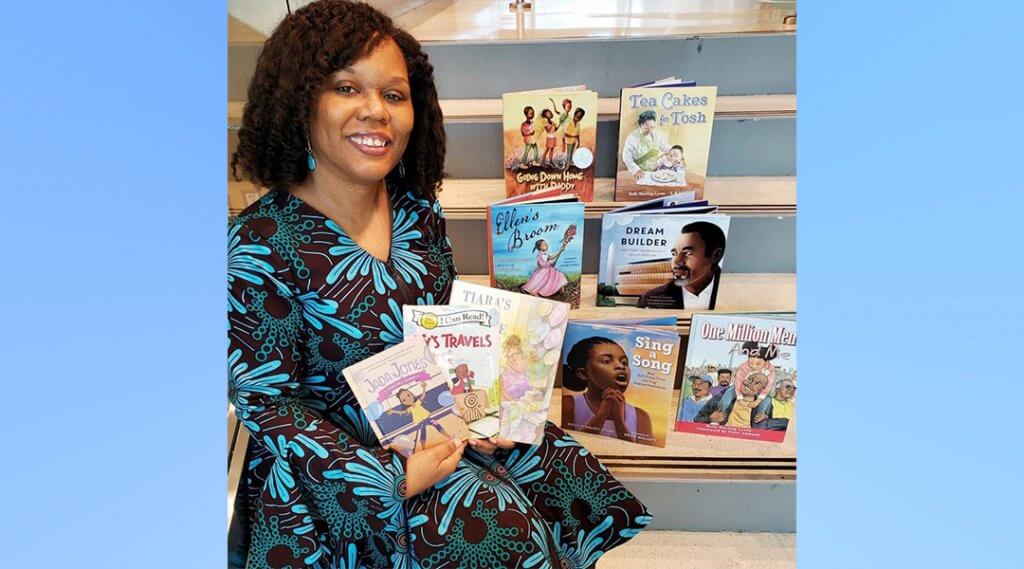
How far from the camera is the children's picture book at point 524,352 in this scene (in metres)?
1.60

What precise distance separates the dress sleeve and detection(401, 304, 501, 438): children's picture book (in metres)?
0.19

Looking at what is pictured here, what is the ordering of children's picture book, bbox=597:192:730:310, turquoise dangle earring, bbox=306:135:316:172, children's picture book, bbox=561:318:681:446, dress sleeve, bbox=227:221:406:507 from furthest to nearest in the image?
children's picture book, bbox=597:192:730:310, children's picture book, bbox=561:318:681:446, turquoise dangle earring, bbox=306:135:316:172, dress sleeve, bbox=227:221:406:507

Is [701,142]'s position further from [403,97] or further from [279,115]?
[279,115]

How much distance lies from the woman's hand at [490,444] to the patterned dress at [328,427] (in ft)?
0.10

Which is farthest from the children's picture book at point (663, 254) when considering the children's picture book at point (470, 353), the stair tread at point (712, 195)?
the children's picture book at point (470, 353)

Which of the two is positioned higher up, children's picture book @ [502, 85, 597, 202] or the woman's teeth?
children's picture book @ [502, 85, 597, 202]

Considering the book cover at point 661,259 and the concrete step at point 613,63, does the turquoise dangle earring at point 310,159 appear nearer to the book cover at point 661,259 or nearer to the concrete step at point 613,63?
the book cover at point 661,259

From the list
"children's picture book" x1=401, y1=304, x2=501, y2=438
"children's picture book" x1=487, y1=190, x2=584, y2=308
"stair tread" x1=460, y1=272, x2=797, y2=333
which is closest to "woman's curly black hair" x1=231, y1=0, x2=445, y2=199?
"children's picture book" x1=401, y1=304, x2=501, y2=438

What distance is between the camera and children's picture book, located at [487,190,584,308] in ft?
6.55

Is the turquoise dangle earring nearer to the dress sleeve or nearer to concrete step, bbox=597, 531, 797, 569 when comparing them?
the dress sleeve

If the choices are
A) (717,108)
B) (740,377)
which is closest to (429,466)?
(740,377)

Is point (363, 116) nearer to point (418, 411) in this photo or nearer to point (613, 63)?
point (418, 411)

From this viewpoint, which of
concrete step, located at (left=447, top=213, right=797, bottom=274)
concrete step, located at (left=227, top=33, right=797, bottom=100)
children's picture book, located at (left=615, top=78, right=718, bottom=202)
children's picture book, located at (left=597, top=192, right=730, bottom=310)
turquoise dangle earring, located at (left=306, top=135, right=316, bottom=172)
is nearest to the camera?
turquoise dangle earring, located at (left=306, top=135, right=316, bottom=172)

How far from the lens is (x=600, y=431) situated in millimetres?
2020
